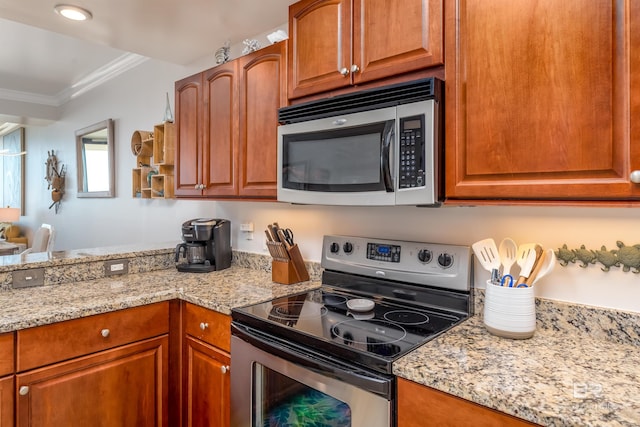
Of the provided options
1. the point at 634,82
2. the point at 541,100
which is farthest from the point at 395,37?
the point at 634,82

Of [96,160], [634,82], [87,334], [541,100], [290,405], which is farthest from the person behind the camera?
[96,160]

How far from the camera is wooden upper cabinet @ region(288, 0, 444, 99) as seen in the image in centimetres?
125

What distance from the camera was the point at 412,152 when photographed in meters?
1.23

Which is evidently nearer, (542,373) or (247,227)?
(542,373)

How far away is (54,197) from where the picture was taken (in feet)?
15.9

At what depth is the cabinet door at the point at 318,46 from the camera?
4.82 feet

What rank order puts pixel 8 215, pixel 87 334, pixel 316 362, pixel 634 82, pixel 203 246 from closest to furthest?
pixel 634 82
pixel 316 362
pixel 87 334
pixel 203 246
pixel 8 215

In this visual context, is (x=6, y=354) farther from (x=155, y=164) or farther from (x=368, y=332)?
(x=155, y=164)

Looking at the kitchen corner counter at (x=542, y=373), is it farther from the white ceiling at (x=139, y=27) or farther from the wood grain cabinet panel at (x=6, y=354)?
the white ceiling at (x=139, y=27)

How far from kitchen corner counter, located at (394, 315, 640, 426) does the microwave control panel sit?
506 millimetres

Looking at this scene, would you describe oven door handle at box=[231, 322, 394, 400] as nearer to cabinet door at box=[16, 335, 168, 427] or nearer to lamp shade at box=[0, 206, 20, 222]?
cabinet door at box=[16, 335, 168, 427]

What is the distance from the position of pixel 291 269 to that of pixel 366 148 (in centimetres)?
82

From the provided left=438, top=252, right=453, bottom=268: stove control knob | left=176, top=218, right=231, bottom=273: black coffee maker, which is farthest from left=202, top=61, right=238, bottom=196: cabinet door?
left=438, top=252, right=453, bottom=268: stove control knob

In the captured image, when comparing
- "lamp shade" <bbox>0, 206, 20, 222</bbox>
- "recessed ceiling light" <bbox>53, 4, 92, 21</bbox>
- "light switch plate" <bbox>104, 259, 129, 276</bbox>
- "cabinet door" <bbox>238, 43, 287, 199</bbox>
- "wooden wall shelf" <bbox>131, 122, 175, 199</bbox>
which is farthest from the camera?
"lamp shade" <bbox>0, 206, 20, 222</bbox>
